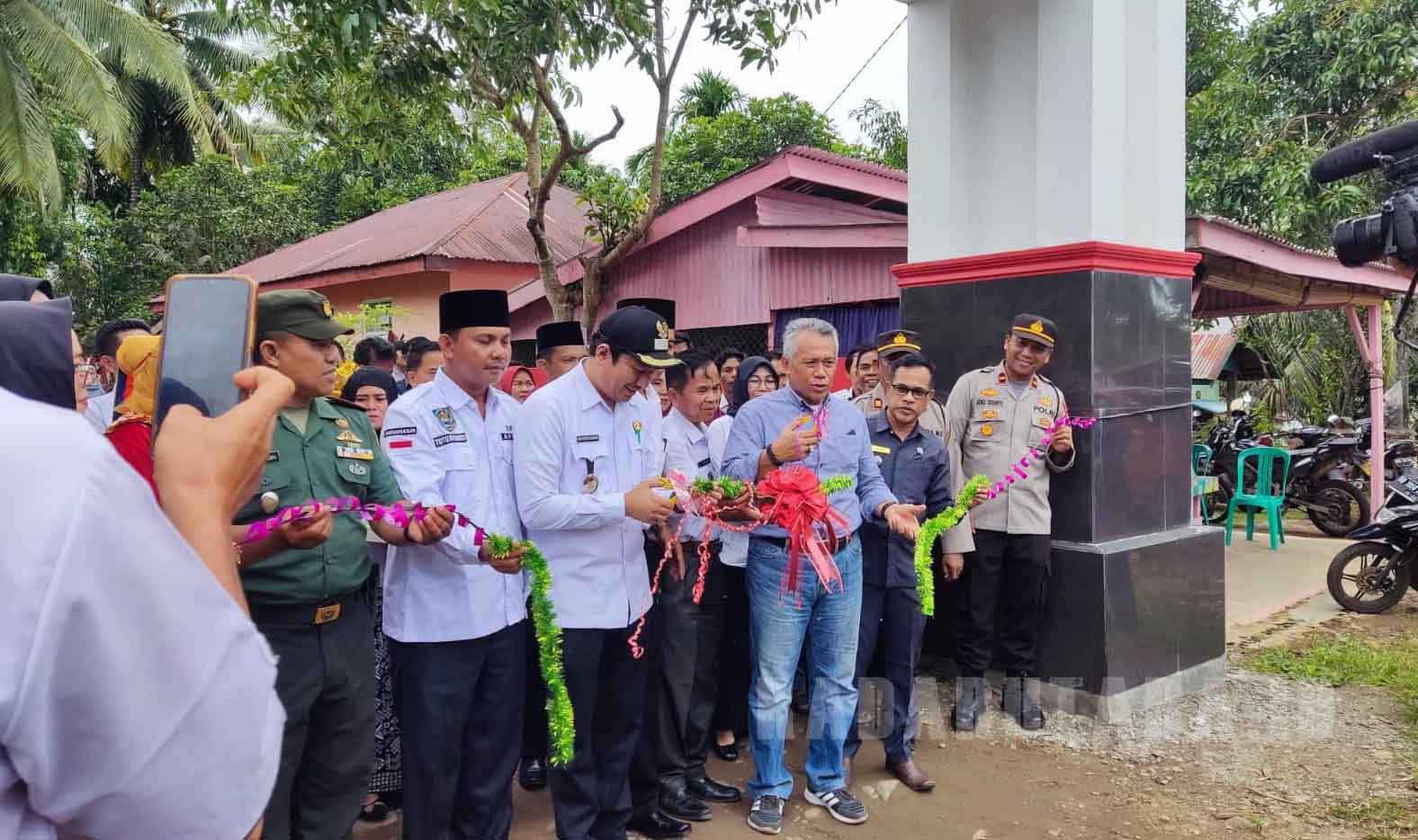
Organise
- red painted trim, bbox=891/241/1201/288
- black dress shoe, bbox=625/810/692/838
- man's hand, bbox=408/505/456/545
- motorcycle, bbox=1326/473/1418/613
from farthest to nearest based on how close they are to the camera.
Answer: motorcycle, bbox=1326/473/1418/613 → red painted trim, bbox=891/241/1201/288 → black dress shoe, bbox=625/810/692/838 → man's hand, bbox=408/505/456/545

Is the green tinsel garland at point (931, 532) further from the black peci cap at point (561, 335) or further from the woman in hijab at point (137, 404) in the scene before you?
the woman in hijab at point (137, 404)

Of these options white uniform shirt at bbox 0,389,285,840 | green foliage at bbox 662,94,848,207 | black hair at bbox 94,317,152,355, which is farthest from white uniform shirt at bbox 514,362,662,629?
green foliage at bbox 662,94,848,207

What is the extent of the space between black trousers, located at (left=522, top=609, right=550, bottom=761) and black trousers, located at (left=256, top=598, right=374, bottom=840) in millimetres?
714

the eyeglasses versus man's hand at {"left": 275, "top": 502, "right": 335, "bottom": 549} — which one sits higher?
the eyeglasses

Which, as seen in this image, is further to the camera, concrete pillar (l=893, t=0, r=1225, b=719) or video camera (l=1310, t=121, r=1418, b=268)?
concrete pillar (l=893, t=0, r=1225, b=719)

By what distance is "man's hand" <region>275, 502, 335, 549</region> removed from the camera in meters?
2.52

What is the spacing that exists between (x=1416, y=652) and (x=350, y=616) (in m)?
6.67

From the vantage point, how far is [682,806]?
407 cm

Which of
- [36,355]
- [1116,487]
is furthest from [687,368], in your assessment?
[36,355]

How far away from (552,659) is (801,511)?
1092mm

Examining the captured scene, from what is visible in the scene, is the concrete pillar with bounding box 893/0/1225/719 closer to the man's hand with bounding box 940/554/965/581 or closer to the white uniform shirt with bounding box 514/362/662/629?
the man's hand with bounding box 940/554/965/581

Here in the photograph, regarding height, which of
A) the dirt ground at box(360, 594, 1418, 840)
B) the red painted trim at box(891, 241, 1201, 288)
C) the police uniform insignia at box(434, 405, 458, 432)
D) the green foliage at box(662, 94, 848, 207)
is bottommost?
the dirt ground at box(360, 594, 1418, 840)

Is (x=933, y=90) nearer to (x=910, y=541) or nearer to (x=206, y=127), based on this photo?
(x=910, y=541)

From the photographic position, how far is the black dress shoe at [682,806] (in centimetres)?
406
